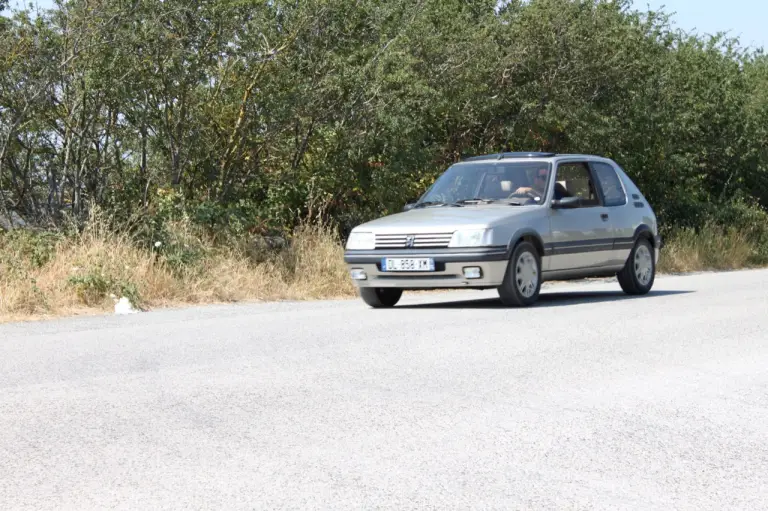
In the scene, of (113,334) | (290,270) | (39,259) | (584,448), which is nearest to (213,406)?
(584,448)

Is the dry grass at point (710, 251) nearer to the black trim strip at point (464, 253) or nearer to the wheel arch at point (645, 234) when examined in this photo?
the wheel arch at point (645, 234)

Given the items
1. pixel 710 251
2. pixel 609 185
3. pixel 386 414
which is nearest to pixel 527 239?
pixel 609 185

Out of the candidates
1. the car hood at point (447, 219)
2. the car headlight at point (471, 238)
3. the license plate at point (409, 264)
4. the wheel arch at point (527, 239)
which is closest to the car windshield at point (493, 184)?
the car hood at point (447, 219)

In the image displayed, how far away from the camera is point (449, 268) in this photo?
13.4m

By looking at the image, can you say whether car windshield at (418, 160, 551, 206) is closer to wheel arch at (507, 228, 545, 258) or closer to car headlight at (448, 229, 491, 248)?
wheel arch at (507, 228, 545, 258)

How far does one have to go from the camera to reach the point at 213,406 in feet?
24.2

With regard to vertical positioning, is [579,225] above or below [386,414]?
above

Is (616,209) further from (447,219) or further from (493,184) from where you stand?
(447,219)

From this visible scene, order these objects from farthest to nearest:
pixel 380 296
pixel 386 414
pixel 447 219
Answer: pixel 380 296, pixel 447 219, pixel 386 414

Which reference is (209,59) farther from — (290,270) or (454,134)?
(454,134)

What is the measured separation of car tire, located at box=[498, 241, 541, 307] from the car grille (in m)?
0.72

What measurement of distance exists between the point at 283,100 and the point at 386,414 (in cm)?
1190

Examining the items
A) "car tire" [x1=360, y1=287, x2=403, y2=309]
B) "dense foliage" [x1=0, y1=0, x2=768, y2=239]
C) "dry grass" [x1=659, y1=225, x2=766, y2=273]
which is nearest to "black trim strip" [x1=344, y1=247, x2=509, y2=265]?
"car tire" [x1=360, y1=287, x2=403, y2=309]

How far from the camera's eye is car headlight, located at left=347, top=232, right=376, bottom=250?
13.9m
